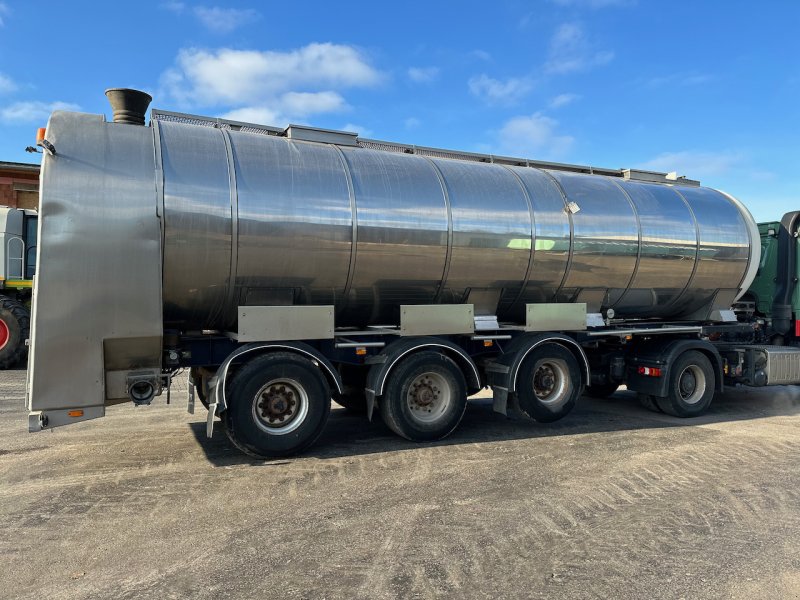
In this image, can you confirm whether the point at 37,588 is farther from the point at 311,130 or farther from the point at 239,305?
the point at 311,130

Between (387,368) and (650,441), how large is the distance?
3.48m

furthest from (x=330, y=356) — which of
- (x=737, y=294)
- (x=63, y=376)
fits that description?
(x=737, y=294)

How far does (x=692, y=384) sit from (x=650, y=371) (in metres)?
0.86

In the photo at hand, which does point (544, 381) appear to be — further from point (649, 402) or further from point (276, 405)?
point (276, 405)

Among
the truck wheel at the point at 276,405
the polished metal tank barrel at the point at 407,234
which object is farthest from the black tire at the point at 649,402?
the truck wheel at the point at 276,405

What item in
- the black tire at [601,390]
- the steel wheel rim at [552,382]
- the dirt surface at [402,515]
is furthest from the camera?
the black tire at [601,390]

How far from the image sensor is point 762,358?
9641 millimetres

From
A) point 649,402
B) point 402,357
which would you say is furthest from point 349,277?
point 649,402

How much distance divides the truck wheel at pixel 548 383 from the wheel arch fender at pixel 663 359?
1478 millimetres

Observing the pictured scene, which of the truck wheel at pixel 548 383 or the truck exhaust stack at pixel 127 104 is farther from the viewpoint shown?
the truck wheel at pixel 548 383

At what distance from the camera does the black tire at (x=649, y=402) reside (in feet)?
30.6

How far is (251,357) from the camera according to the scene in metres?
6.44

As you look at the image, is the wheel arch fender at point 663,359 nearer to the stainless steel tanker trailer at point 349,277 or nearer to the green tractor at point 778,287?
the stainless steel tanker trailer at point 349,277

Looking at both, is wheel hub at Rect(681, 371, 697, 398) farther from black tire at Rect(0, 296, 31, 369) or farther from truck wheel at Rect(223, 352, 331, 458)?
black tire at Rect(0, 296, 31, 369)
